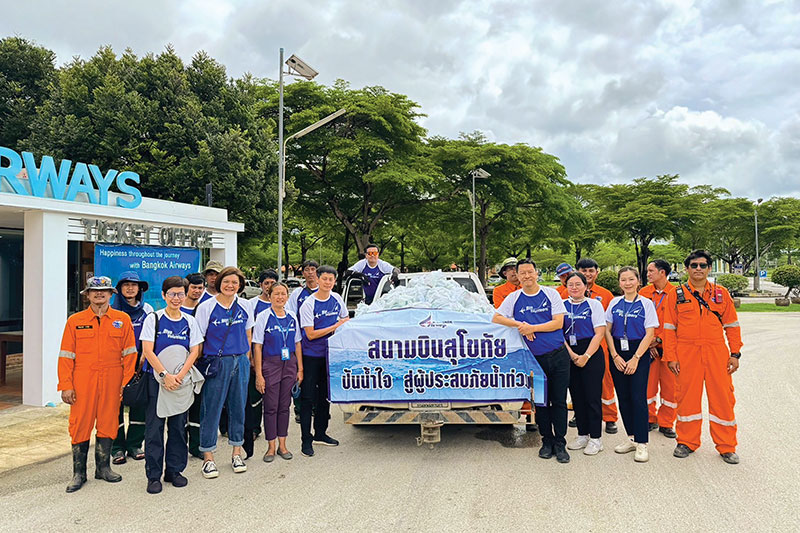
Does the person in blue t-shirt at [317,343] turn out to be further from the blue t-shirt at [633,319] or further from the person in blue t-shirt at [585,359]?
the blue t-shirt at [633,319]

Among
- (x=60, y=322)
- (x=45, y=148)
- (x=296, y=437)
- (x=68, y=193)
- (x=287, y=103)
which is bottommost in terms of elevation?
(x=296, y=437)

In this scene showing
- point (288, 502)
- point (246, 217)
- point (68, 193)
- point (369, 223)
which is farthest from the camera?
point (369, 223)

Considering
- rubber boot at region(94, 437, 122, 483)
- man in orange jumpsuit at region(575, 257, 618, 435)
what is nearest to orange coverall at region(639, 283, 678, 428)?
man in orange jumpsuit at region(575, 257, 618, 435)

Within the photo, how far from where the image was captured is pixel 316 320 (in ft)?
17.6

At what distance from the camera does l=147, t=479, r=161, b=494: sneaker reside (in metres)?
4.27

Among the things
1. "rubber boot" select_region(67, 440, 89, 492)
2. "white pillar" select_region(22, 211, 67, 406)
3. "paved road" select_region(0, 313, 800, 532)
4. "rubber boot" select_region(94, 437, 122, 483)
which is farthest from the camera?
"white pillar" select_region(22, 211, 67, 406)

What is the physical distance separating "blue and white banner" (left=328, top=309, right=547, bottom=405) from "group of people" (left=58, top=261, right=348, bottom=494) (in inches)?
22.6

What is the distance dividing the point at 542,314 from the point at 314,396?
93.6 inches

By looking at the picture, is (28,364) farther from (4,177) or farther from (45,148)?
(45,148)

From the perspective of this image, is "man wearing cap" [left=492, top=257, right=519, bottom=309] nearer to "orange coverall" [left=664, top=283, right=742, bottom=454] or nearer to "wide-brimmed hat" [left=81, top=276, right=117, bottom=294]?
"orange coverall" [left=664, top=283, right=742, bottom=454]

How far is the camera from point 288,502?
160 inches

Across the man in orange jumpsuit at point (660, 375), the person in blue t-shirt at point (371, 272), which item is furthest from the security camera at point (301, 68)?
the man in orange jumpsuit at point (660, 375)

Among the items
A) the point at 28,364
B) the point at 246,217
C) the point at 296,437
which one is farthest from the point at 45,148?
the point at 296,437

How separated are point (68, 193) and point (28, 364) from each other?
8.17ft
